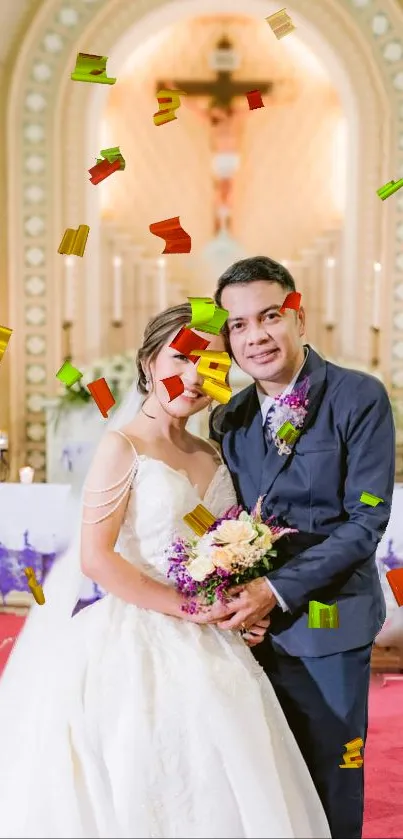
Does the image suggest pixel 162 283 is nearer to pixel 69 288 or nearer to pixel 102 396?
pixel 69 288

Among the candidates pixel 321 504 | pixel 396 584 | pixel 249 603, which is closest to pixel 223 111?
pixel 396 584

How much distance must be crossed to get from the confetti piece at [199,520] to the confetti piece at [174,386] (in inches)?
9.8

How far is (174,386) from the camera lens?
205 centimetres

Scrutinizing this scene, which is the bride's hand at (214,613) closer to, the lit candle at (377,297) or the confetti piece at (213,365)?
the confetti piece at (213,365)

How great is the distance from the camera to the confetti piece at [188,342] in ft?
6.66

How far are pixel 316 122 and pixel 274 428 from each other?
4599 millimetres

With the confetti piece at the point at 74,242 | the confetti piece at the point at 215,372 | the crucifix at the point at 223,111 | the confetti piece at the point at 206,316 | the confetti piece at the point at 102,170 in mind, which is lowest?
the confetti piece at the point at 215,372

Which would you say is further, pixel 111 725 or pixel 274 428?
pixel 274 428

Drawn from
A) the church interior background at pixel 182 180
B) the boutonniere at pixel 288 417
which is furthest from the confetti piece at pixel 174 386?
the church interior background at pixel 182 180

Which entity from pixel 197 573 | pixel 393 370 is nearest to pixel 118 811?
pixel 197 573

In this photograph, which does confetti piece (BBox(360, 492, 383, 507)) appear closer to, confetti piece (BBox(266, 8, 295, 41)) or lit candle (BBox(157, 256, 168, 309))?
confetti piece (BBox(266, 8, 295, 41))

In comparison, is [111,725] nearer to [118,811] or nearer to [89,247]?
[118,811]

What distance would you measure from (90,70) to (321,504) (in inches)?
47.8

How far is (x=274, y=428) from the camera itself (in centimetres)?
211
